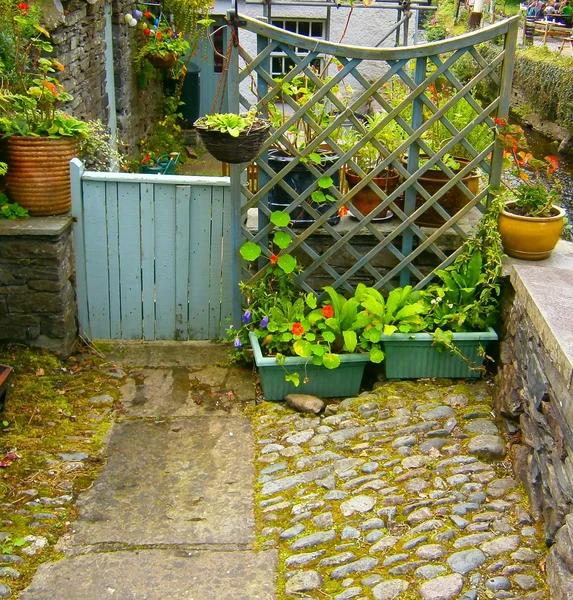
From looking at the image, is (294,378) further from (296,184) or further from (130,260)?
(130,260)

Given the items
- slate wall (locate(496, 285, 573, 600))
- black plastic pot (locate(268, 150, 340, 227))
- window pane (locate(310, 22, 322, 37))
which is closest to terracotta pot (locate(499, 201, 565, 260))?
slate wall (locate(496, 285, 573, 600))

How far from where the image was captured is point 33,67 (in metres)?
5.79

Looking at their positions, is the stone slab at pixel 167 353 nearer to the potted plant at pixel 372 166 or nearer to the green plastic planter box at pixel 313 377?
the green plastic planter box at pixel 313 377

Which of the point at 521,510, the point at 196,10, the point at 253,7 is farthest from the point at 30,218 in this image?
the point at 253,7

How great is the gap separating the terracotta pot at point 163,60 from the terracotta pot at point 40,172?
5.52 m

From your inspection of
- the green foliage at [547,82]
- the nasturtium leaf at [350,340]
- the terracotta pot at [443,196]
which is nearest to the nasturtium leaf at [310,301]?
the nasturtium leaf at [350,340]

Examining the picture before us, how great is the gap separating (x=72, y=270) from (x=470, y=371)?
8.82 ft

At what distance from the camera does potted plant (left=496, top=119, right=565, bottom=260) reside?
4949mm

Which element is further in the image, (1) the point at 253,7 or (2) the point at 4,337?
(1) the point at 253,7

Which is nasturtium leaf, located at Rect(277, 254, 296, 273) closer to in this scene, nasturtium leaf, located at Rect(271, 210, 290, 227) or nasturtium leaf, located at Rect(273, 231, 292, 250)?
nasturtium leaf, located at Rect(273, 231, 292, 250)

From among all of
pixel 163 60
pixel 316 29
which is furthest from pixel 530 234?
pixel 316 29

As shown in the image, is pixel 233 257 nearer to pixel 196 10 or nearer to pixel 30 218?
pixel 30 218

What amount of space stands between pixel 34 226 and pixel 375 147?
7.14 ft

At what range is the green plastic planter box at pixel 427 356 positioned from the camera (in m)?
4.92
